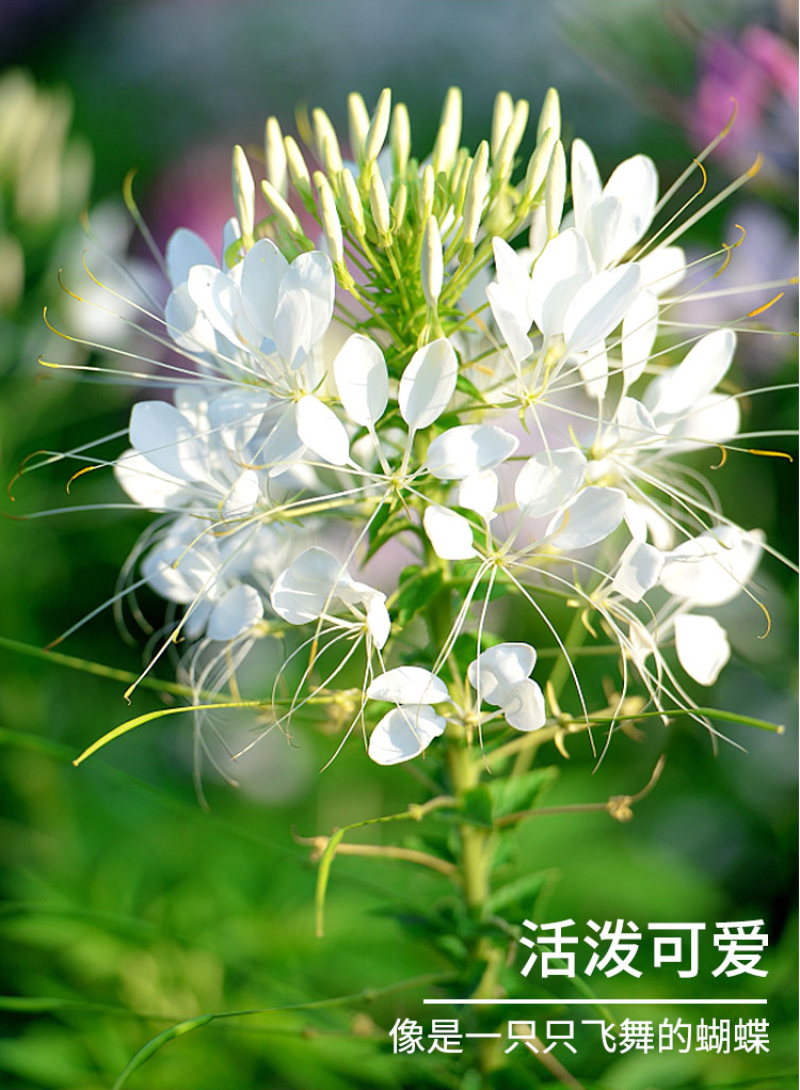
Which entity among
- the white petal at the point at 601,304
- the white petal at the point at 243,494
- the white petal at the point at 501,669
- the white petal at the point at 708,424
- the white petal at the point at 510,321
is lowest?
the white petal at the point at 501,669

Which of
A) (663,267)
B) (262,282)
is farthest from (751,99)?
(262,282)

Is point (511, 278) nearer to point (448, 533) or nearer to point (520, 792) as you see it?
point (448, 533)

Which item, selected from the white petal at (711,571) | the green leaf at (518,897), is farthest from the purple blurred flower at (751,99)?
the green leaf at (518,897)

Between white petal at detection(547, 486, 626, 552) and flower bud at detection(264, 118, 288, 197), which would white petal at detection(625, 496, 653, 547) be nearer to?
white petal at detection(547, 486, 626, 552)

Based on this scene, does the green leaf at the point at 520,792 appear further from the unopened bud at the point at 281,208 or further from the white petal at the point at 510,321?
the unopened bud at the point at 281,208

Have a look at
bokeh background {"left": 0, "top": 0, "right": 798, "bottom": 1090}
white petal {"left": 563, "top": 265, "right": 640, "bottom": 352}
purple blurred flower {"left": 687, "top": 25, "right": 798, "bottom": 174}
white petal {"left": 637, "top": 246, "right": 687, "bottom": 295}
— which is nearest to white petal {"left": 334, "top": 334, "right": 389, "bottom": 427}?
white petal {"left": 563, "top": 265, "right": 640, "bottom": 352}
